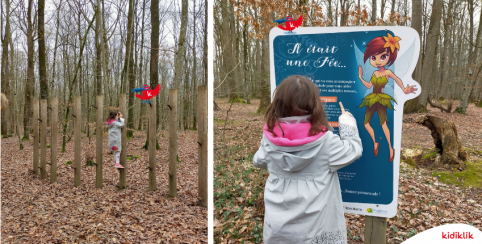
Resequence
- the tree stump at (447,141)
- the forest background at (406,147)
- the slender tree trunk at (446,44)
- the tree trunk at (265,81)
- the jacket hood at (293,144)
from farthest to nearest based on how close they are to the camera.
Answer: the tree trunk at (265,81), the slender tree trunk at (446,44), the tree stump at (447,141), the forest background at (406,147), the jacket hood at (293,144)

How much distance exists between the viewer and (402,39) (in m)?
1.69

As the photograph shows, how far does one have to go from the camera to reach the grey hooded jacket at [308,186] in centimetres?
149

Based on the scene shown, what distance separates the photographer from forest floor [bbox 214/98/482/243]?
3078 millimetres

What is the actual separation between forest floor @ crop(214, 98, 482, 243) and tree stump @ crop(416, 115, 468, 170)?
0.16 metres

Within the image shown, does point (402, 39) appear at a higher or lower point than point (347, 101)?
higher

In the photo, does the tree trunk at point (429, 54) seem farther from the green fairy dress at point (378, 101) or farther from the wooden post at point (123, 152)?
the wooden post at point (123, 152)

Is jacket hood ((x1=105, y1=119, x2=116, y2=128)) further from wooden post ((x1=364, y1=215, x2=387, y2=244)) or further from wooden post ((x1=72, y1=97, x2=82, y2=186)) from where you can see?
wooden post ((x1=364, y1=215, x2=387, y2=244))

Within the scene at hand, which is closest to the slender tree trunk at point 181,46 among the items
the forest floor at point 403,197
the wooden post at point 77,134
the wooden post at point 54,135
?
the wooden post at point 77,134

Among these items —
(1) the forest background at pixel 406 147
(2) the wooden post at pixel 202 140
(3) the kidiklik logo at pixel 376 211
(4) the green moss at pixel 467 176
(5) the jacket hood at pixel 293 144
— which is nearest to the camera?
(5) the jacket hood at pixel 293 144

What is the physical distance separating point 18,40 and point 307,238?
437 cm

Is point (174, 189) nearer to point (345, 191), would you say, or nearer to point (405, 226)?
point (345, 191)

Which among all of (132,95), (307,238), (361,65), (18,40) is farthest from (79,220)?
(361,65)

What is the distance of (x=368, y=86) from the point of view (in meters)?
1.75

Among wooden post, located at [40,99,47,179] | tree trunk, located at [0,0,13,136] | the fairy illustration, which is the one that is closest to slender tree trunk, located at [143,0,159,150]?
wooden post, located at [40,99,47,179]
